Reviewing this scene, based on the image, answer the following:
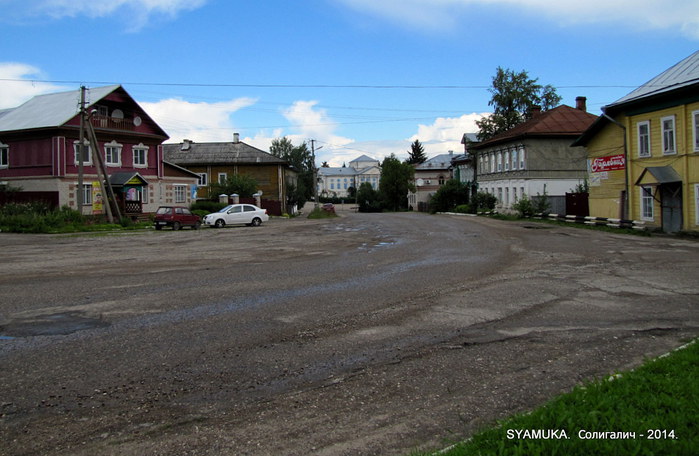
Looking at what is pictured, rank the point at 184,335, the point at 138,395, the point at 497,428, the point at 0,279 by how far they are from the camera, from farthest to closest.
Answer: the point at 0,279
the point at 184,335
the point at 138,395
the point at 497,428

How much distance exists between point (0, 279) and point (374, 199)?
86.7m

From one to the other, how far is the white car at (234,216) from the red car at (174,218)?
245cm

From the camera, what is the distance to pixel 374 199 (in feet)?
322

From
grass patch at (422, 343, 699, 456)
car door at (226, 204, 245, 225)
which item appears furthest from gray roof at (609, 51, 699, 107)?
grass patch at (422, 343, 699, 456)

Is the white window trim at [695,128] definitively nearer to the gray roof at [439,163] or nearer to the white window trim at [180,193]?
the white window trim at [180,193]

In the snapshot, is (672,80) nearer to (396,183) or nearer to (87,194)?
(87,194)

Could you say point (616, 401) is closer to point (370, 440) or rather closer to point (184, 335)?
point (370, 440)

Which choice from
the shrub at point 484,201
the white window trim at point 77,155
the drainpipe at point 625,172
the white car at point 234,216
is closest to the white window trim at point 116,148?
the white window trim at point 77,155

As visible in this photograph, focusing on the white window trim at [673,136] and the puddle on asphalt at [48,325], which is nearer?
the puddle on asphalt at [48,325]

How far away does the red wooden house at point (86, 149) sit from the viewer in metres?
38.7

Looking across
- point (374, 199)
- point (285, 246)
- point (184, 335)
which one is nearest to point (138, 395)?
point (184, 335)

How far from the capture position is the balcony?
41344mm

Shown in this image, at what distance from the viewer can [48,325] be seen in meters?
7.89

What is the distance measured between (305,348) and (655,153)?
2699 cm
